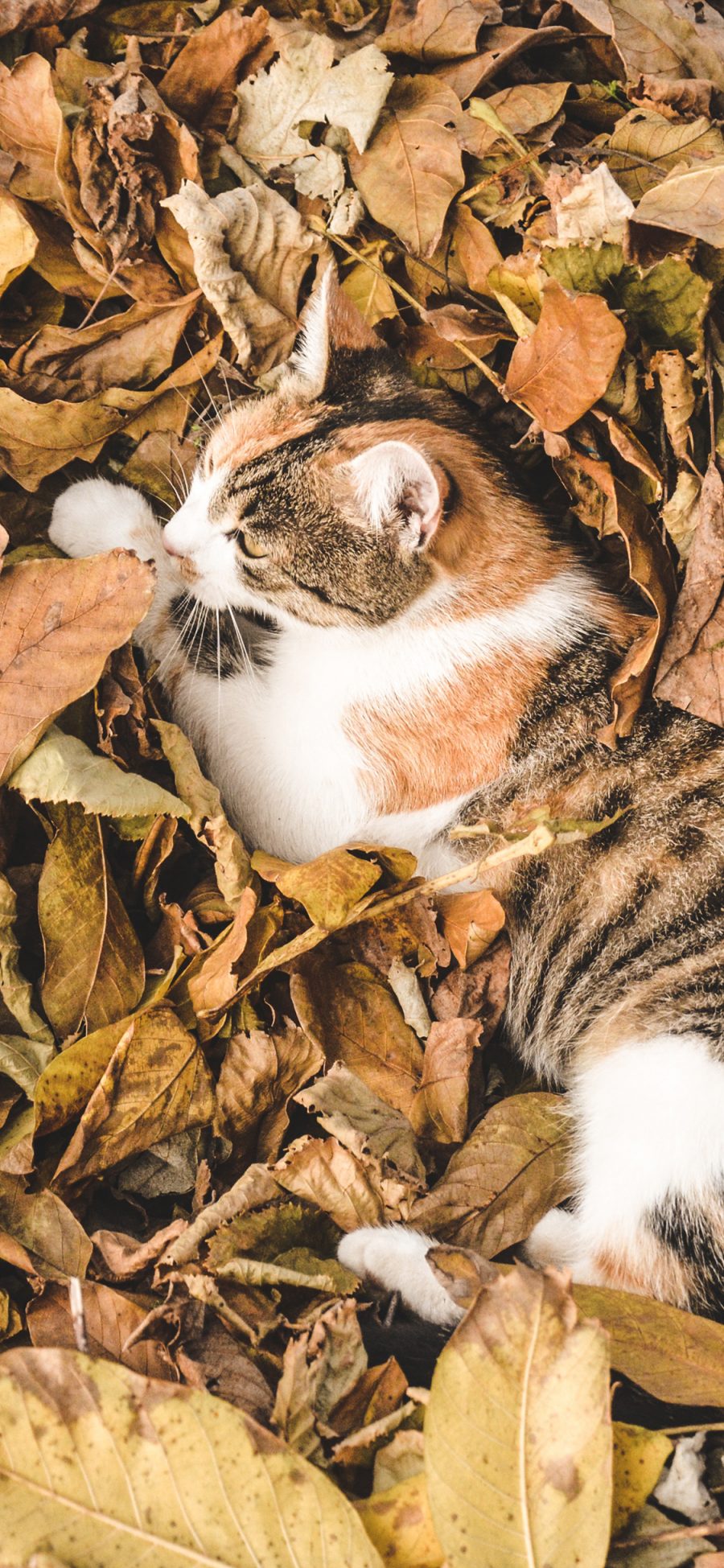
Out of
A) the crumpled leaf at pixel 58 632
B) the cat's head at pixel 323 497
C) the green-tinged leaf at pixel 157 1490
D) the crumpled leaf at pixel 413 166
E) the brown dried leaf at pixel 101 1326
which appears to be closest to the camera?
the green-tinged leaf at pixel 157 1490

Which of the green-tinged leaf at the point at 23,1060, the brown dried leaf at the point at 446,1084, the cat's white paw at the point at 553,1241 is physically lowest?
the cat's white paw at the point at 553,1241

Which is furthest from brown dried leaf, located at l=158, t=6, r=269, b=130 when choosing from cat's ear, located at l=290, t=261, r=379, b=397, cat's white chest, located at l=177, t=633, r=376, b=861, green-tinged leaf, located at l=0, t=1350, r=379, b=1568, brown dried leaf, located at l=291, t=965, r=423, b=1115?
green-tinged leaf, located at l=0, t=1350, r=379, b=1568

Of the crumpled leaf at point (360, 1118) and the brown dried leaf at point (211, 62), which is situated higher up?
the brown dried leaf at point (211, 62)

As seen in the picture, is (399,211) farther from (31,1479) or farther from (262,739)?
(31,1479)

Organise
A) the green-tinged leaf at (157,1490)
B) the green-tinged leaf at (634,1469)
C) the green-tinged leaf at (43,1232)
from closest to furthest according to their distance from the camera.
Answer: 1. the green-tinged leaf at (157,1490)
2. the green-tinged leaf at (634,1469)
3. the green-tinged leaf at (43,1232)

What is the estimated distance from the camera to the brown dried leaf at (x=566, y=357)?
2.28m

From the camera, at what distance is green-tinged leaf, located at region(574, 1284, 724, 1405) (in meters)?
1.94

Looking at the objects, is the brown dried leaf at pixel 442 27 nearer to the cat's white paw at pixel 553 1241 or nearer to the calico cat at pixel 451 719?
the calico cat at pixel 451 719

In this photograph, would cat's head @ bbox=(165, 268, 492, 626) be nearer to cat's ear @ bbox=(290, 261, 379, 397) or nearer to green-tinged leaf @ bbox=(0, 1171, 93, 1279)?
cat's ear @ bbox=(290, 261, 379, 397)

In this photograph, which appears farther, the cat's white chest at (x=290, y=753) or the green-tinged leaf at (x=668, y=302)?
the cat's white chest at (x=290, y=753)

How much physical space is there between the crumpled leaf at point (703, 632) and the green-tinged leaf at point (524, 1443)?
122 cm

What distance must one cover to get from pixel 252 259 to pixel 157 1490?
2.38 meters

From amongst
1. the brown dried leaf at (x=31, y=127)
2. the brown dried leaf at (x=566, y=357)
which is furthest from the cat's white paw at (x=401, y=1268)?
the brown dried leaf at (x=31, y=127)

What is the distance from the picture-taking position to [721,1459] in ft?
6.51
